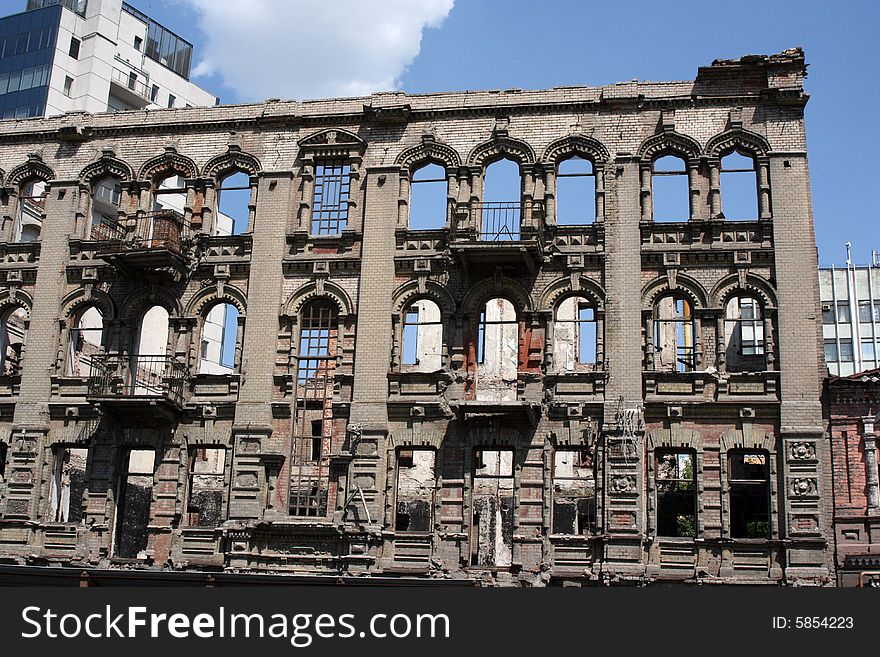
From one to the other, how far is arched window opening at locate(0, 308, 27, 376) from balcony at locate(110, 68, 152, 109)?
33.5 m

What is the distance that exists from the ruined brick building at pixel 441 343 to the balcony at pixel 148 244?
86 mm

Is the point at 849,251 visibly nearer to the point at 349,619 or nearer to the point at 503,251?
the point at 503,251

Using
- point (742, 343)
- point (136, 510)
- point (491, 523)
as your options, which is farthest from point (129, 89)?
point (742, 343)

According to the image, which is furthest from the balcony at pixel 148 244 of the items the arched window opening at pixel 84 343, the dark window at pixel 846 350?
the dark window at pixel 846 350

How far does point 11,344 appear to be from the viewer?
35.0 meters

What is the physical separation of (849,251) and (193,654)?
58185mm

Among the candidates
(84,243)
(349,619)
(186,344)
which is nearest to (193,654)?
(349,619)

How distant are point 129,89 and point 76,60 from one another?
137 inches

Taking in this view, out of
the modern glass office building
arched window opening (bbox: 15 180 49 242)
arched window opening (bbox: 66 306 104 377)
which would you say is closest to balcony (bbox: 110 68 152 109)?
the modern glass office building

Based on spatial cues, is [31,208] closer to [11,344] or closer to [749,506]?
[11,344]

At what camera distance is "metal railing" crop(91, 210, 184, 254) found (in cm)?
3006

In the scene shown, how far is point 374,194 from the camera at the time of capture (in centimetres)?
2989

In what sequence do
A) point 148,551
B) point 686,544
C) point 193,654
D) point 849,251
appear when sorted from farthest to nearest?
point 849,251 → point 148,551 → point 686,544 → point 193,654

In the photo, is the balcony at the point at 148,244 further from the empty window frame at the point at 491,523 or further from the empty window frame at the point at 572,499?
A: the empty window frame at the point at 572,499
